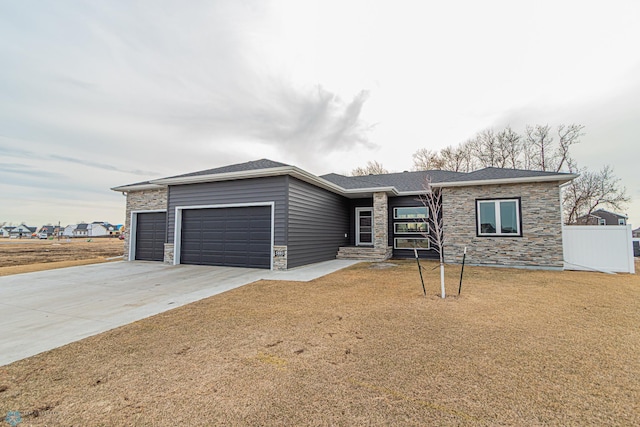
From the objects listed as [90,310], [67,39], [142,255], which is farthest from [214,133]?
[90,310]

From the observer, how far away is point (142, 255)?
12.4m

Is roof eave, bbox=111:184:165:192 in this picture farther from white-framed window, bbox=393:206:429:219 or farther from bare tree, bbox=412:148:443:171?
bare tree, bbox=412:148:443:171

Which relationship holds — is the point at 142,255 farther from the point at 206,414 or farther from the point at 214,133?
the point at 206,414

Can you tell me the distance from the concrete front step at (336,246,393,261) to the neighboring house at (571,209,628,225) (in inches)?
645

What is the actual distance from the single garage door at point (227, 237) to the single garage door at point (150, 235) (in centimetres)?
210

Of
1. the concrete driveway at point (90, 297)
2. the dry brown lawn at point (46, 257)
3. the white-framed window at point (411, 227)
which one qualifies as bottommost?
the dry brown lawn at point (46, 257)

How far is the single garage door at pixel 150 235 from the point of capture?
1201 centimetres

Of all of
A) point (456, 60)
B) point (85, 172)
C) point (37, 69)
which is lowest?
point (85, 172)

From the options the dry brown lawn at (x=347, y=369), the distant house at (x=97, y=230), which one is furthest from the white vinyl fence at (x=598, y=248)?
the distant house at (x=97, y=230)

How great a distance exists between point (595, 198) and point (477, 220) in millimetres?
14827

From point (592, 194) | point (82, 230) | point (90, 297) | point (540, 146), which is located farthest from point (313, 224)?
point (82, 230)

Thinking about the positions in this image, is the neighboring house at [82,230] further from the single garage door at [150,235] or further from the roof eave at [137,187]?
the single garage door at [150,235]

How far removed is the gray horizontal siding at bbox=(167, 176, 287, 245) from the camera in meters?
8.91

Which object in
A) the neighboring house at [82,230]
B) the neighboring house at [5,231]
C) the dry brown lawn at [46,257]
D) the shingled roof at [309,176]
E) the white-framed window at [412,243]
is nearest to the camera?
the shingled roof at [309,176]
